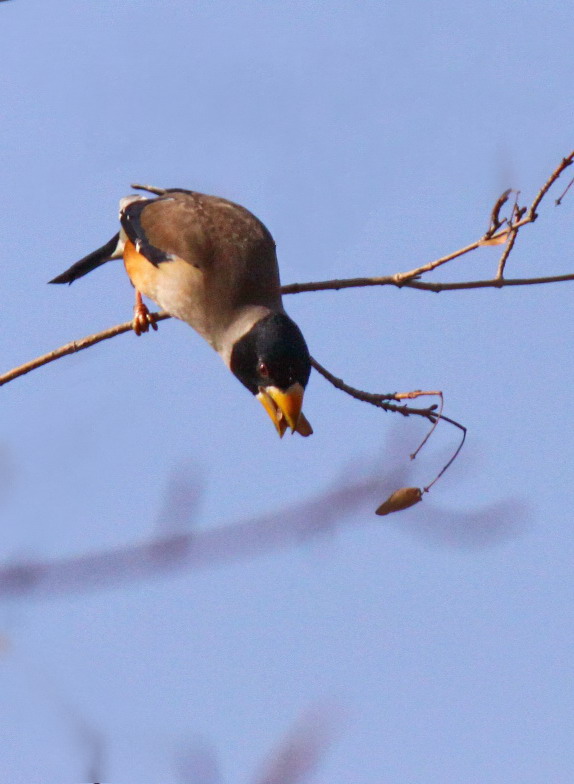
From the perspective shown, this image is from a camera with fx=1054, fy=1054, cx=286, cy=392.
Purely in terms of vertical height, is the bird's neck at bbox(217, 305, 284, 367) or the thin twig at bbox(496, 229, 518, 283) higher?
the thin twig at bbox(496, 229, 518, 283)

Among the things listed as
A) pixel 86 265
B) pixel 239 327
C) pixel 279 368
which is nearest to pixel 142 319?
pixel 239 327

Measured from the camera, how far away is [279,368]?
4.76 meters

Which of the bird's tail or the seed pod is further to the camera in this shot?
the bird's tail

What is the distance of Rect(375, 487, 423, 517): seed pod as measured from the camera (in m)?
3.59

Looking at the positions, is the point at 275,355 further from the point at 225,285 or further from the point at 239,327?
the point at 225,285

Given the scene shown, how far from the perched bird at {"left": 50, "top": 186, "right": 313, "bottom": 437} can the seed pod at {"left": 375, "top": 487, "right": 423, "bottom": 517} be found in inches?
45.8

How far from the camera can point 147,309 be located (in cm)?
591

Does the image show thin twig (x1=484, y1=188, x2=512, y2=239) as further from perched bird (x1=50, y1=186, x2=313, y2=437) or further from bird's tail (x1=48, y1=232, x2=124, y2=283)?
bird's tail (x1=48, y1=232, x2=124, y2=283)

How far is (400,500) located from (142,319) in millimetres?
2638

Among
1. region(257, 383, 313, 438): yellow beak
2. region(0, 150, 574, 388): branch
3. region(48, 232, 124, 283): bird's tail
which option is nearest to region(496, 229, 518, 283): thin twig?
region(0, 150, 574, 388): branch

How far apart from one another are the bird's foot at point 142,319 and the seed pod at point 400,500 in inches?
100

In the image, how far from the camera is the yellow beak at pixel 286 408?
4703 millimetres

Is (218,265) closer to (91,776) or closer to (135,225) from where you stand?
(135,225)

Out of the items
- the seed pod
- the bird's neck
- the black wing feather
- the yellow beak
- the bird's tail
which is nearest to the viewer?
the seed pod
